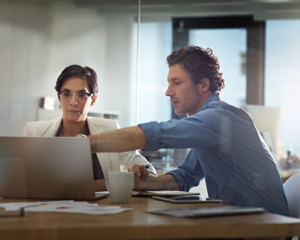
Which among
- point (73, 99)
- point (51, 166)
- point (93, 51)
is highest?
point (93, 51)

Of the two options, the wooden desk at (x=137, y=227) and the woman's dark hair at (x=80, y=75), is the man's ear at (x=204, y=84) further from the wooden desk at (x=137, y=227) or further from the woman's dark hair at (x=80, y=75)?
the wooden desk at (x=137, y=227)

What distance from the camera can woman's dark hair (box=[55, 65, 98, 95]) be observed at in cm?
127

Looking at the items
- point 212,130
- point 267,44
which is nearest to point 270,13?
point 267,44

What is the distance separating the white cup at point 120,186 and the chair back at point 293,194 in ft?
2.03

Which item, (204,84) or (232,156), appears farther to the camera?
(204,84)

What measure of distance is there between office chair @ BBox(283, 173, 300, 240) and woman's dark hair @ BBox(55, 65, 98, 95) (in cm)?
84

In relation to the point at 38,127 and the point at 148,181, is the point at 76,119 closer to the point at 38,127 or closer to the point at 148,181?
the point at 38,127

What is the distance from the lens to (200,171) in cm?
137

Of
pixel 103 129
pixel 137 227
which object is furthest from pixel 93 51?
pixel 137 227

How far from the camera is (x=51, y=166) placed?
0.93 meters

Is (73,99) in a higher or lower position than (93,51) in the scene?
lower

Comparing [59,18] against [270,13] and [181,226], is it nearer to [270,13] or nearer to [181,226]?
[181,226]

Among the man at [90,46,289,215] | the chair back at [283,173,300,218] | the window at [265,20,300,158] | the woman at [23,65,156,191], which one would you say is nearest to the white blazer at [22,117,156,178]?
the woman at [23,65,156,191]

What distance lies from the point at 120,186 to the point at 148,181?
0.31m
